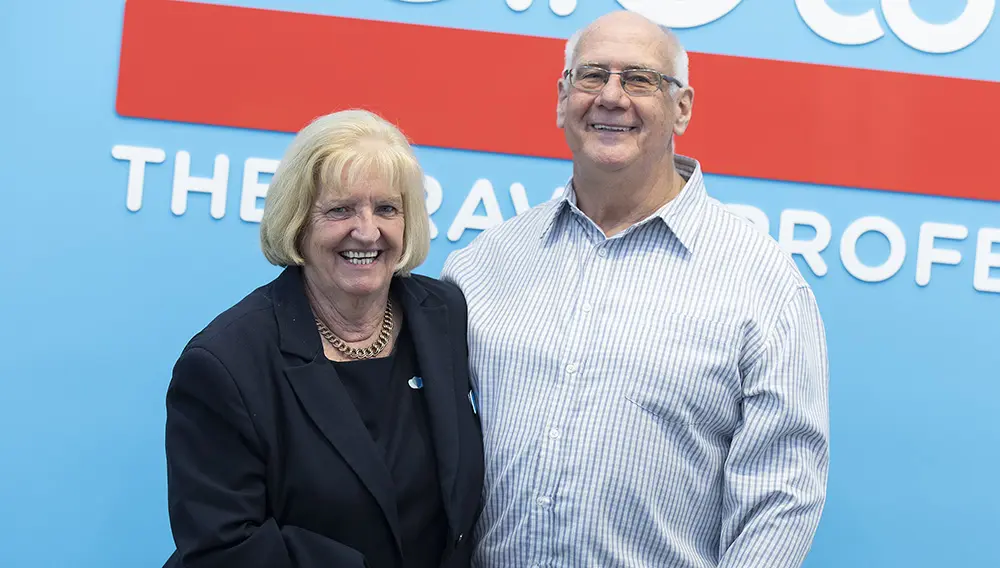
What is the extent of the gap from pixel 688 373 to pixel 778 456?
0.23 m

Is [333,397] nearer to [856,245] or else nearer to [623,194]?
[623,194]

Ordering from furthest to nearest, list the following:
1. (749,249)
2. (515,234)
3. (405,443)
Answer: (515,234)
(749,249)
(405,443)

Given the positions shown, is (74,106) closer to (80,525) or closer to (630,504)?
(80,525)

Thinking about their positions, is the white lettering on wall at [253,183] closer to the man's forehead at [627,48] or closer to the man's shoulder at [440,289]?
the man's shoulder at [440,289]

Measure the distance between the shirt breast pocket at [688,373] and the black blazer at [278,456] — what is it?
14.7 inches

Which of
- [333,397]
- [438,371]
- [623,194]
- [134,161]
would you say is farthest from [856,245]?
[134,161]

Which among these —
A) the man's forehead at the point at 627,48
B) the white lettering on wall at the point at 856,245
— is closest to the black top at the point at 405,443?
the man's forehead at the point at 627,48

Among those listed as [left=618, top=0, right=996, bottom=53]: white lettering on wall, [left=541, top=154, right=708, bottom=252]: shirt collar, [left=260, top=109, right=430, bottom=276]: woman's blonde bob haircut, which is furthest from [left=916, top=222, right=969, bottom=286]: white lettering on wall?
[left=260, top=109, right=430, bottom=276]: woman's blonde bob haircut

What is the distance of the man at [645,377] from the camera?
74.4 inches

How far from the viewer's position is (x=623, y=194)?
2.08m

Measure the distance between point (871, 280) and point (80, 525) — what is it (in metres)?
2.25

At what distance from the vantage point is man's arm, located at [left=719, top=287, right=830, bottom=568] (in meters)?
1.86

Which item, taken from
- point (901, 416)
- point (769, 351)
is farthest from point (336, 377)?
point (901, 416)

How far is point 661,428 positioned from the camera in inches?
75.5
